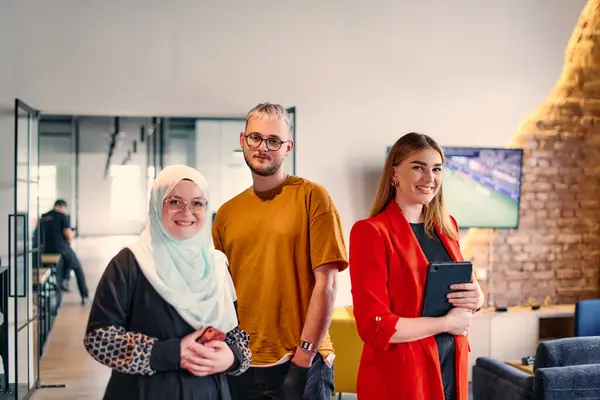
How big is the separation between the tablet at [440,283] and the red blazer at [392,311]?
0.09ft

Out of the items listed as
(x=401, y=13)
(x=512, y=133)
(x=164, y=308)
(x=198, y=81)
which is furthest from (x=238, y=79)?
(x=164, y=308)

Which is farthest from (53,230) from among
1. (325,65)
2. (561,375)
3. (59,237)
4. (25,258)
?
(561,375)

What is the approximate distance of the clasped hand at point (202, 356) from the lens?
1515mm

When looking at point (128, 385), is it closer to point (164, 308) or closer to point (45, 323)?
point (164, 308)

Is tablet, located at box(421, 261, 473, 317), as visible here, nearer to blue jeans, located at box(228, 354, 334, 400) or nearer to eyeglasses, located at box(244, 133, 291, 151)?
blue jeans, located at box(228, 354, 334, 400)

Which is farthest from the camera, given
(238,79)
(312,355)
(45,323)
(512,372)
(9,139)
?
(45,323)

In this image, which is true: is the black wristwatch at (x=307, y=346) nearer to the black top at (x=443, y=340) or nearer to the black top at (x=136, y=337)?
the black top at (x=443, y=340)

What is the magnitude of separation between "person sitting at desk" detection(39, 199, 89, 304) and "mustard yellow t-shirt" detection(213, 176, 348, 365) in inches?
266

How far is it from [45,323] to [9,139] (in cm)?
244

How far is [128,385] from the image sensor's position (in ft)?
4.98

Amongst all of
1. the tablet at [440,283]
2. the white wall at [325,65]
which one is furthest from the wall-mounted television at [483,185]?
the tablet at [440,283]

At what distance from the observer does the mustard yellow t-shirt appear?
2068mm

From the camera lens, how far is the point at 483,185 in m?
5.64

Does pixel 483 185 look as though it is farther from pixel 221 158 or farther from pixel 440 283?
pixel 440 283
